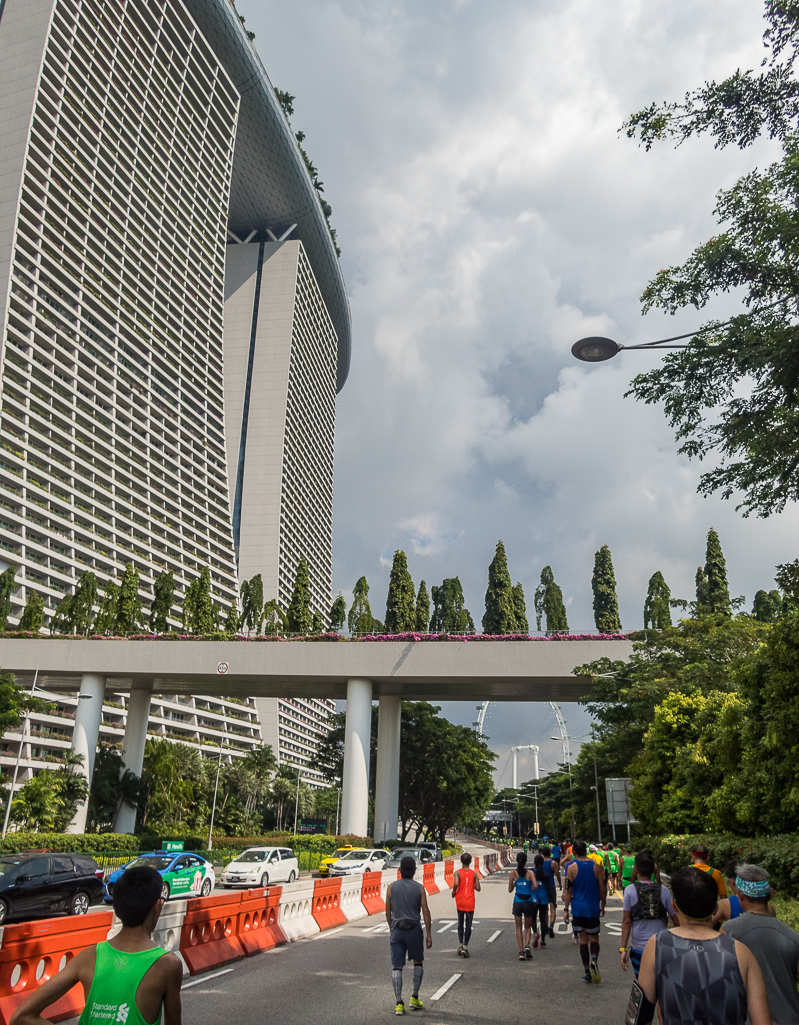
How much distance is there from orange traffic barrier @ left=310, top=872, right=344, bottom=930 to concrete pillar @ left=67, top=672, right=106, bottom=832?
28.1 m

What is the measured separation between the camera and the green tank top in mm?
3410

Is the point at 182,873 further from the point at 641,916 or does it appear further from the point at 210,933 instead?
the point at 641,916

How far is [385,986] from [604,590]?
199 feet

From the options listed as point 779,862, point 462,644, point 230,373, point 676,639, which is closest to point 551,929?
point 779,862

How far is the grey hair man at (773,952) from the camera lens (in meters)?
4.66

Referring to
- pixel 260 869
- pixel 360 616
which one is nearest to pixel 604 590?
pixel 360 616

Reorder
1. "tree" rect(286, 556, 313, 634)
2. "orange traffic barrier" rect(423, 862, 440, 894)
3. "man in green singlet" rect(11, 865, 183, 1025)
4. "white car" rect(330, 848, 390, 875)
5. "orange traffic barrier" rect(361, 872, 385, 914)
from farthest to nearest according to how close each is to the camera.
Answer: "tree" rect(286, 556, 313, 634)
"white car" rect(330, 848, 390, 875)
"orange traffic barrier" rect(423, 862, 440, 894)
"orange traffic barrier" rect(361, 872, 385, 914)
"man in green singlet" rect(11, 865, 183, 1025)

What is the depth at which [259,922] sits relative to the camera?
12.6 meters

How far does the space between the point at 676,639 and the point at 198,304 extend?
79.9m

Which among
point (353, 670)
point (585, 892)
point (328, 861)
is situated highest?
point (353, 670)

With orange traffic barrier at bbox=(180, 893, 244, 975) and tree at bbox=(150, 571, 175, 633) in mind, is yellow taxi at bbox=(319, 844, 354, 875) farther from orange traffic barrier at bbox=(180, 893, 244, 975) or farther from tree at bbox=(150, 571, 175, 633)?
tree at bbox=(150, 571, 175, 633)

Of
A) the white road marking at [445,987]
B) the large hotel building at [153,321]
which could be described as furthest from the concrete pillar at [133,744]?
the white road marking at [445,987]

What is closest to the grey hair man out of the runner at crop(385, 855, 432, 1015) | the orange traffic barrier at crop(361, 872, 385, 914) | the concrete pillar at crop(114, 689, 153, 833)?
the runner at crop(385, 855, 432, 1015)

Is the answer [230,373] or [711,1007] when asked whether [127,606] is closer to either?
[711,1007]
